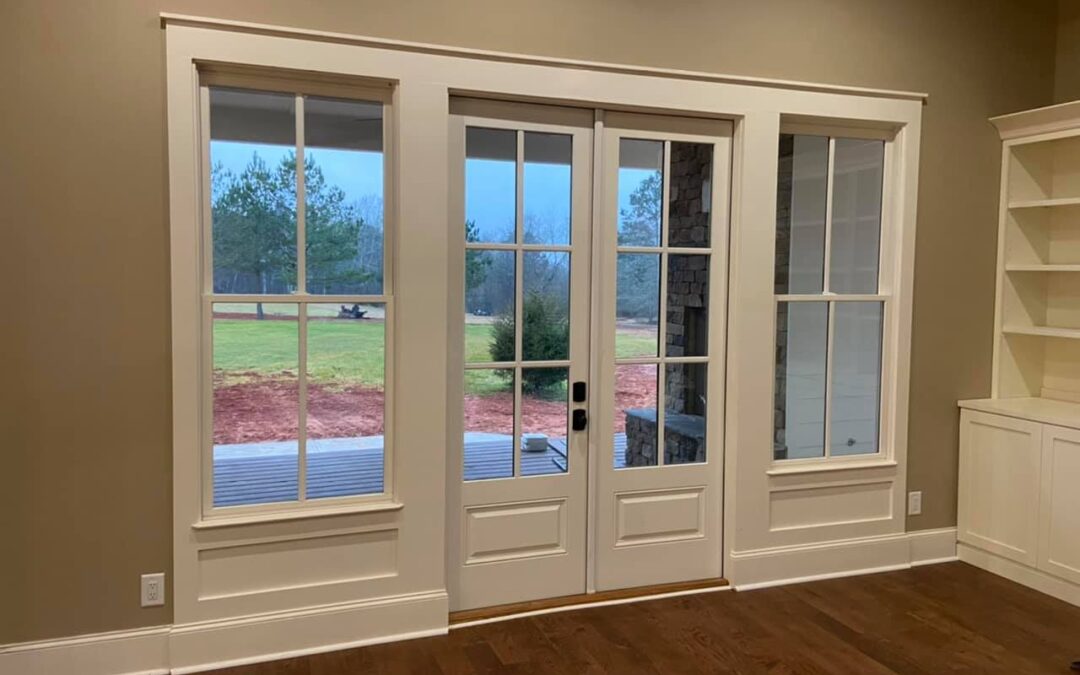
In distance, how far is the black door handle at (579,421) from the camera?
11.8ft

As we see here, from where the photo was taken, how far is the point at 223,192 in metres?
3.03

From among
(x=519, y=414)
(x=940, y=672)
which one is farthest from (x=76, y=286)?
(x=940, y=672)

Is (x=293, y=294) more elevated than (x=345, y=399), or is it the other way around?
(x=293, y=294)

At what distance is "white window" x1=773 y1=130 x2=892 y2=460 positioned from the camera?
393 cm

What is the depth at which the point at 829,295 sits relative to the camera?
157 inches

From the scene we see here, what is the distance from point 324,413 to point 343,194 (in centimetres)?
87

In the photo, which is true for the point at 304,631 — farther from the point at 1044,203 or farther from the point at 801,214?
the point at 1044,203

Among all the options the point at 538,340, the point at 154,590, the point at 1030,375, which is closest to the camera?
the point at 154,590

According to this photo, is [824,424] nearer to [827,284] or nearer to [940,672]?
[827,284]

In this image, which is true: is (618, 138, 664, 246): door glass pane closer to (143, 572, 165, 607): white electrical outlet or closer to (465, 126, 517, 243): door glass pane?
(465, 126, 517, 243): door glass pane

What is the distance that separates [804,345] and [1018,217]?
1.43m

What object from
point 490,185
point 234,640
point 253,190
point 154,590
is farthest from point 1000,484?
point 154,590

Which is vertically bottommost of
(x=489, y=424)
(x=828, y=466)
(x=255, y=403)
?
(x=828, y=466)

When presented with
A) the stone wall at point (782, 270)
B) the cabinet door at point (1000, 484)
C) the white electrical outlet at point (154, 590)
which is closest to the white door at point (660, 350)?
the stone wall at point (782, 270)
